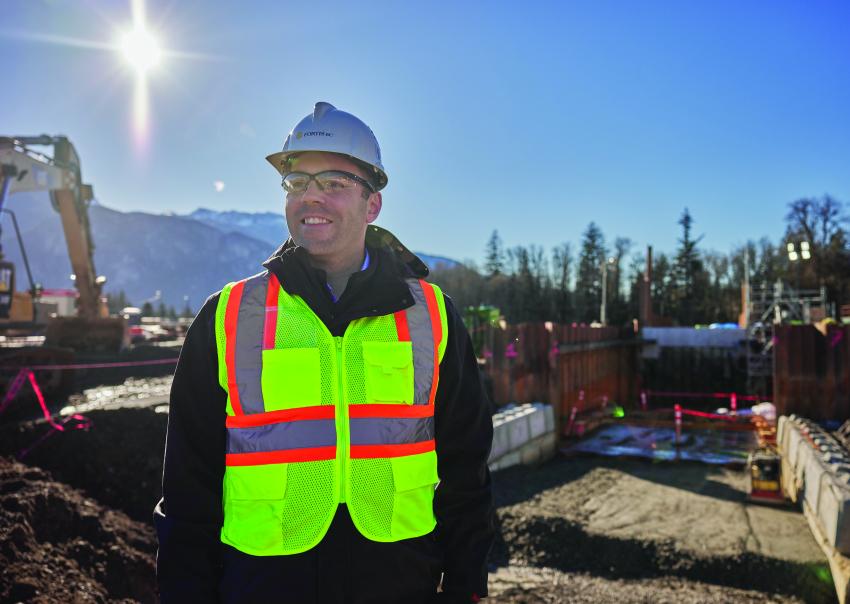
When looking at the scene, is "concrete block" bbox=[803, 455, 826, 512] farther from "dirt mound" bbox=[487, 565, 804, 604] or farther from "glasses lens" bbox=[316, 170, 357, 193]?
"glasses lens" bbox=[316, 170, 357, 193]

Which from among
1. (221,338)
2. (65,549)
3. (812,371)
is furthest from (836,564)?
(812,371)

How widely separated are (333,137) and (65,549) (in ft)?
15.2

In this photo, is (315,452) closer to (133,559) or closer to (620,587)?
(133,559)

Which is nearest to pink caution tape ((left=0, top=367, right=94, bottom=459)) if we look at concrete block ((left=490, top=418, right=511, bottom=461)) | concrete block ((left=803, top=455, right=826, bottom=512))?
concrete block ((left=490, top=418, right=511, bottom=461))

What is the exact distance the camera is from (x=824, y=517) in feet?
19.7

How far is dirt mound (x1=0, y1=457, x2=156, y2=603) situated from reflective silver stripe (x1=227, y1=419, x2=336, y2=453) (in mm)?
3239

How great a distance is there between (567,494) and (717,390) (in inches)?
626

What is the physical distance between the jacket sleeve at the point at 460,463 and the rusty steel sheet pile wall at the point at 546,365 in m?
9.14

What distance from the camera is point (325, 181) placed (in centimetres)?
222

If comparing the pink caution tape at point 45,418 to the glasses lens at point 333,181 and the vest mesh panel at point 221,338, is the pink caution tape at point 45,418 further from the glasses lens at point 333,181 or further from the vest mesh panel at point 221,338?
the glasses lens at point 333,181

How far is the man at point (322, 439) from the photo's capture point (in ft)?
5.95

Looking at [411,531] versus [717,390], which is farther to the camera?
[717,390]

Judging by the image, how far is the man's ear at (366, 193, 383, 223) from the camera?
2383 mm

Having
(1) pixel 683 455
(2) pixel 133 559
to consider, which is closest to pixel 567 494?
(1) pixel 683 455
